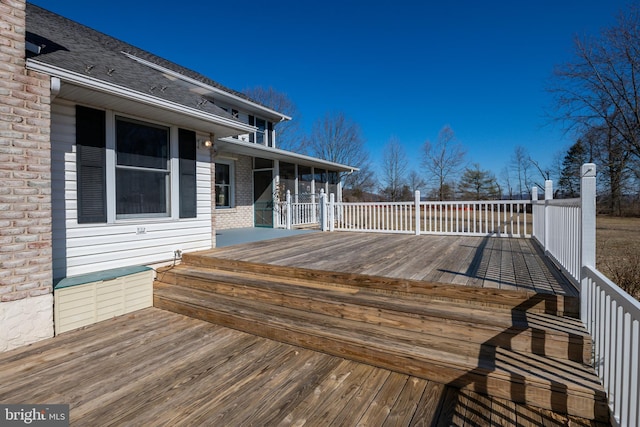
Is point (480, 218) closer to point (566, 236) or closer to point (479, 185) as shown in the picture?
point (566, 236)

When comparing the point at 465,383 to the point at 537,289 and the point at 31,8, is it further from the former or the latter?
the point at 31,8

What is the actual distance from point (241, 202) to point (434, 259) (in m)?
6.94

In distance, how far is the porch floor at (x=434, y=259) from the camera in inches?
127

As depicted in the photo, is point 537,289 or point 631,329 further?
point 537,289

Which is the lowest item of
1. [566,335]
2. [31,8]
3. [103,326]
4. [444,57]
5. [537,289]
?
[103,326]

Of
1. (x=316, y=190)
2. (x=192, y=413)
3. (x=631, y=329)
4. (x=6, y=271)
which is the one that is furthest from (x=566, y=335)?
(x=316, y=190)

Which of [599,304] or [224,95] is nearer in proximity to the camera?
[599,304]

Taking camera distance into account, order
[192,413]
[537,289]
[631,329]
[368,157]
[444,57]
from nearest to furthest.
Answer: [631,329], [192,413], [537,289], [444,57], [368,157]

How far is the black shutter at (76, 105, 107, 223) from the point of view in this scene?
12.7ft

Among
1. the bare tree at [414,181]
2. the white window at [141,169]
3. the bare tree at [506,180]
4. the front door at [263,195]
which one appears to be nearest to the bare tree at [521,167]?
the bare tree at [506,180]

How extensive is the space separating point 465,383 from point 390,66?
1628 centimetres

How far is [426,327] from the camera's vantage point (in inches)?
108

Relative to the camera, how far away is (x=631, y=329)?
1.53 metres

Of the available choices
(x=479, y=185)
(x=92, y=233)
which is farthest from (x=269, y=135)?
(x=479, y=185)
